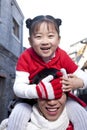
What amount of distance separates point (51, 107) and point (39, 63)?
0.32 metres

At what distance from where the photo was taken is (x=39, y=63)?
2.00 metres

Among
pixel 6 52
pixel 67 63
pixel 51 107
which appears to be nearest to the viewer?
pixel 51 107

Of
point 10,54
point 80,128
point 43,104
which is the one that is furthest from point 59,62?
point 10,54

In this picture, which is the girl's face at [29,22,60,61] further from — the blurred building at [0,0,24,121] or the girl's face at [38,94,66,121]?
the blurred building at [0,0,24,121]

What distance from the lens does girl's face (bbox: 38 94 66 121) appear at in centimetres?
190

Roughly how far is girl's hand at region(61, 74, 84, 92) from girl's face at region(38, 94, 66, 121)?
0.22ft

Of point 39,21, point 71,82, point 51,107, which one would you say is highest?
point 39,21

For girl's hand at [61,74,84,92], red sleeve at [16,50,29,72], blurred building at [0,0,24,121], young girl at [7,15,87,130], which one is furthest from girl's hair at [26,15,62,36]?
blurred building at [0,0,24,121]

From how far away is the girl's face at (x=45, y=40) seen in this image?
193 cm

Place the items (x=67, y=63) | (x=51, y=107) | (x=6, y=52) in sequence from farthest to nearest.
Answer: (x=6, y=52) → (x=67, y=63) → (x=51, y=107)

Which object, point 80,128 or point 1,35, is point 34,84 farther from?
point 1,35

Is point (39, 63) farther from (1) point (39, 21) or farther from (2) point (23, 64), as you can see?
(1) point (39, 21)

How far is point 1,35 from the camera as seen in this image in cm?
1262

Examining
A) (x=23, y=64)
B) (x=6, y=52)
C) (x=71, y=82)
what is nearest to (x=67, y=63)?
(x=71, y=82)
